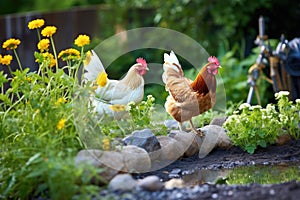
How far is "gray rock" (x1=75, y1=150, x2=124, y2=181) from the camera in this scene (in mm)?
3723

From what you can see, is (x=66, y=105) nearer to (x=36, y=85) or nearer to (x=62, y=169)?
(x=36, y=85)

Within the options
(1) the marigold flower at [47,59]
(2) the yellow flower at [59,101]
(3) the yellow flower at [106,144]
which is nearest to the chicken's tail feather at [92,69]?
(1) the marigold flower at [47,59]

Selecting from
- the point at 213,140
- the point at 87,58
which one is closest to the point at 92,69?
the point at 87,58

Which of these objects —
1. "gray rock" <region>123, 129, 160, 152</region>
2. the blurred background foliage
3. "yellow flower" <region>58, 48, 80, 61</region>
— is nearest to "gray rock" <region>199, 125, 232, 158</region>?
"gray rock" <region>123, 129, 160, 152</region>

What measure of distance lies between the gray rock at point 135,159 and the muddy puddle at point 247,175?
266 millimetres

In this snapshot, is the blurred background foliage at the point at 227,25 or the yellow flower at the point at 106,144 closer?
the yellow flower at the point at 106,144

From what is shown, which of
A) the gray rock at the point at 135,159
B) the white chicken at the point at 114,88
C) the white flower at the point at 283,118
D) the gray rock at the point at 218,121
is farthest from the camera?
the gray rock at the point at 218,121

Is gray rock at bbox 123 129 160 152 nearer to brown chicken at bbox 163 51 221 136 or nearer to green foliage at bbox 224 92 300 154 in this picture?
brown chicken at bbox 163 51 221 136

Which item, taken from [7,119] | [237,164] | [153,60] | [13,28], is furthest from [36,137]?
[13,28]

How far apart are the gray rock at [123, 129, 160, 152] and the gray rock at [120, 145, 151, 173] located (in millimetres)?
148

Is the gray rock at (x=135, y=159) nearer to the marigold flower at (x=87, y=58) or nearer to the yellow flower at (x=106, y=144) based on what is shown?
the yellow flower at (x=106, y=144)

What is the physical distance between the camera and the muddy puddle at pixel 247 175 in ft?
13.0

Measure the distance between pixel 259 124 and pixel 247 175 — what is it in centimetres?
58

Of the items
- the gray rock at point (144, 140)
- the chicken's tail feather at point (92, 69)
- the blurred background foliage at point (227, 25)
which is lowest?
the gray rock at point (144, 140)
